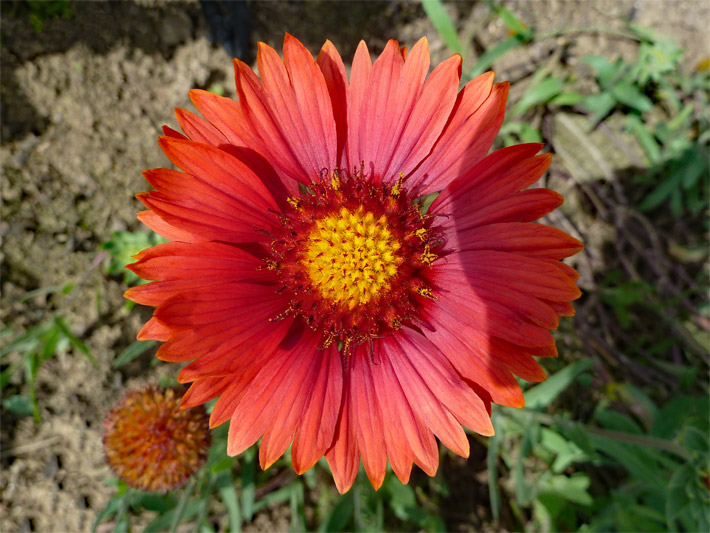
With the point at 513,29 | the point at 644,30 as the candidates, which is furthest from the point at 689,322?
the point at 513,29

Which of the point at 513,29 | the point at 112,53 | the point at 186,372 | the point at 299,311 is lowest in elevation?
the point at 186,372

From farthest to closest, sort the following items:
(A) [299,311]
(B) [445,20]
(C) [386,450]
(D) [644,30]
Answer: (D) [644,30] < (B) [445,20] < (A) [299,311] < (C) [386,450]

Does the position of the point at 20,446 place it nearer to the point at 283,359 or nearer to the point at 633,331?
the point at 283,359

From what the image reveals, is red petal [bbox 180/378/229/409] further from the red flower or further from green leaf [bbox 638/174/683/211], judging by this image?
green leaf [bbox 638/174/683/211]

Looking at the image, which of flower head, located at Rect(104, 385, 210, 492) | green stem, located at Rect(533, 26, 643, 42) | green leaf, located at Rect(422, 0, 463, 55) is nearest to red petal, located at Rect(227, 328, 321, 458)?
flower head, located at Rect(104, 385, 210, 492)

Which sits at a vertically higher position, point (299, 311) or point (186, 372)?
point (299, 311)

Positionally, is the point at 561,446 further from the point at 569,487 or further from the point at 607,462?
the point at 569,487
